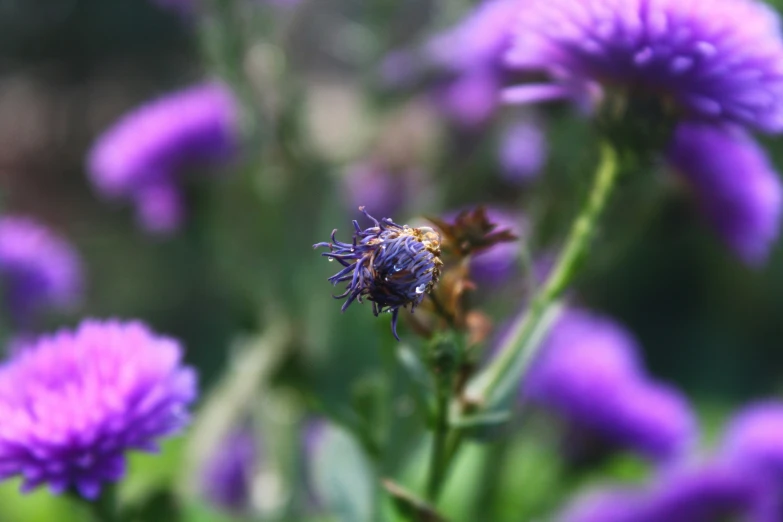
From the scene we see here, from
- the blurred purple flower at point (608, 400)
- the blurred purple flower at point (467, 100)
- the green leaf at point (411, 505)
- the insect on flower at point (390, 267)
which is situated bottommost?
the blurred purple flower at point (608, 400)

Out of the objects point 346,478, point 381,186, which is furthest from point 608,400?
point 381,186

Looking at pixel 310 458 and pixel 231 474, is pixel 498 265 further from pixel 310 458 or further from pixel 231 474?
pixel 231 474

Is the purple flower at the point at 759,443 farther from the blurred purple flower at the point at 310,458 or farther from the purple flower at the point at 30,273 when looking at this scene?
the purple flower at the point at 30,273

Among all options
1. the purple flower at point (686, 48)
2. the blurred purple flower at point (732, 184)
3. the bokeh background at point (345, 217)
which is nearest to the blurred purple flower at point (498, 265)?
the bokeh background at point (345, 217)

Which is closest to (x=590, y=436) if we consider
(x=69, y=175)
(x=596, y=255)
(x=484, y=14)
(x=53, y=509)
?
(x=596, y=255)

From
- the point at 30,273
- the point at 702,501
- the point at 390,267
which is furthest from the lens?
the point at 30,273

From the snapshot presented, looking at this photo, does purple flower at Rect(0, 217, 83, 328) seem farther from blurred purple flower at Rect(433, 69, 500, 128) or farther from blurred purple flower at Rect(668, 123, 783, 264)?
blurred purple flower at Rect(668, 123, 783, 264)
